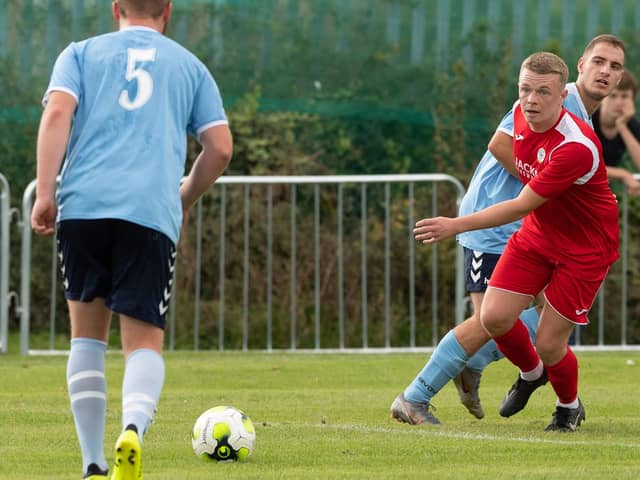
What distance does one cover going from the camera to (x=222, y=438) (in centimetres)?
563

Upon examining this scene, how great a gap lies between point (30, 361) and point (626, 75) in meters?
4.73

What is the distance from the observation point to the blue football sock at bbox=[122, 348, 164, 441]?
466 centimetres

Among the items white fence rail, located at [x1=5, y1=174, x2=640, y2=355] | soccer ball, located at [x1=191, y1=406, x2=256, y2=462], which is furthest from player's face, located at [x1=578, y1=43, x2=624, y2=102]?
white fence rail, located at [x1=5, y1=174, x2=640, y2=355]

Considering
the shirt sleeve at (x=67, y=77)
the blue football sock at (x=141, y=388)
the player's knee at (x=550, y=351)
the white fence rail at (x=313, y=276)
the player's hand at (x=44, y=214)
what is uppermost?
the shirt sleeve at (x=67, y=77)

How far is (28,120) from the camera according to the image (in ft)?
44.9

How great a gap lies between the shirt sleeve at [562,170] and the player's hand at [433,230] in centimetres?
51

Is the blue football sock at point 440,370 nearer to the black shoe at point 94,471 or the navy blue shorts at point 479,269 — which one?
the navy blue shorts at point 479,269

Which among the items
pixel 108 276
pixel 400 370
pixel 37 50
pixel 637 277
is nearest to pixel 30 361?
pixel 400 370

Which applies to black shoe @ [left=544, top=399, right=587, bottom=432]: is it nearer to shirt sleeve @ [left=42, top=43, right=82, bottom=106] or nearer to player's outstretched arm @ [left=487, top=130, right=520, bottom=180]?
player's outstretched arm @ [left=487, top=130, right=520, bottom=180]

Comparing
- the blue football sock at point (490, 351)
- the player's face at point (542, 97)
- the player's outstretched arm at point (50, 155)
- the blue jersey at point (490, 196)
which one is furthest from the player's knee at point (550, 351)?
the player's outstretched arm at point (50, 155)

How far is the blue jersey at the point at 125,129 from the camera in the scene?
4773 millimetres

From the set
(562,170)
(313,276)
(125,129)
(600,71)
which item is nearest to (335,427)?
(562,170)

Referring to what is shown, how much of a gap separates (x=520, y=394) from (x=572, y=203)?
1.06 metres

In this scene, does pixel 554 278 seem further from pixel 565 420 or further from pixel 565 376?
pixel 565 420
